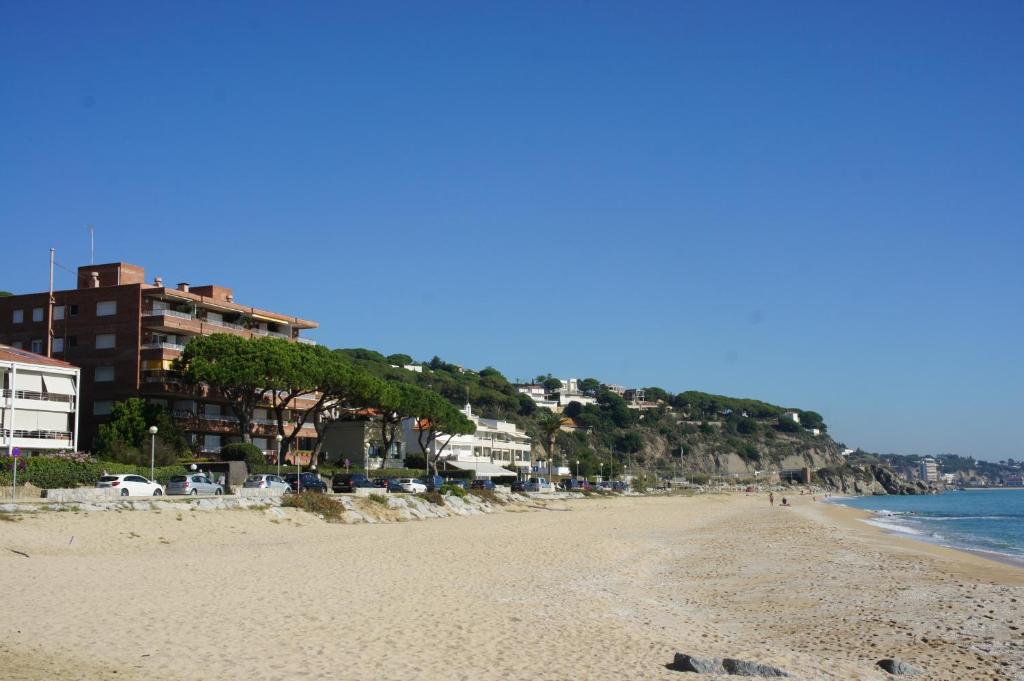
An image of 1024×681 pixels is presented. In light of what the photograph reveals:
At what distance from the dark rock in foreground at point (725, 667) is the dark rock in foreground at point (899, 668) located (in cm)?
240

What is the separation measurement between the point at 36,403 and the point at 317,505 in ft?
78.6

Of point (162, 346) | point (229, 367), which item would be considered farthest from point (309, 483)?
point (162, 346)

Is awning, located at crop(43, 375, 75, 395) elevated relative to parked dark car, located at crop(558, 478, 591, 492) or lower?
elevated

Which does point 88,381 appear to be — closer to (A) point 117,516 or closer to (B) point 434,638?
(A) point 117,516

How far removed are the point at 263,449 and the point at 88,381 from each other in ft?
47.4

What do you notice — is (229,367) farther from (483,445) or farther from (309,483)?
(483,445)

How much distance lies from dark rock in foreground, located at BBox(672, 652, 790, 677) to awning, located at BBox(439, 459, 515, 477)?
83.4 meters

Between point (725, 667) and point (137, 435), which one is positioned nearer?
point (725, 667)

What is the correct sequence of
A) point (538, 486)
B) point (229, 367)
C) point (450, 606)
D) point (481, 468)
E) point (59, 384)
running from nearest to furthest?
1. point (450, 606)
2. point (59, 384)
3. point (229, 367)
4. point (538, 486)
5. point (481, 468)

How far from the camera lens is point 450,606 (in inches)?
746

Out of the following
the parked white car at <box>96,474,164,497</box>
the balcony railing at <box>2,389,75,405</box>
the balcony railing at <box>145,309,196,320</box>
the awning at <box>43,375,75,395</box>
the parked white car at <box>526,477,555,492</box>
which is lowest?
the parked white car at <box>526,477,555,492</box>

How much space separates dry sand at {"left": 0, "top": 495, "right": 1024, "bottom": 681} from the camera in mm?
13609

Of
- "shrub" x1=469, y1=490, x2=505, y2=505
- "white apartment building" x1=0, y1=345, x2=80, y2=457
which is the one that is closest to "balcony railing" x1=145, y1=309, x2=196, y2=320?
"white apartment building" x1=0, y1=345, x2=80, y2=457

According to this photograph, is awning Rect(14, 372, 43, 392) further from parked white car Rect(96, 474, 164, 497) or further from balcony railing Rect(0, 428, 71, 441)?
parked white car Rect(96, 474, 164, 497)
